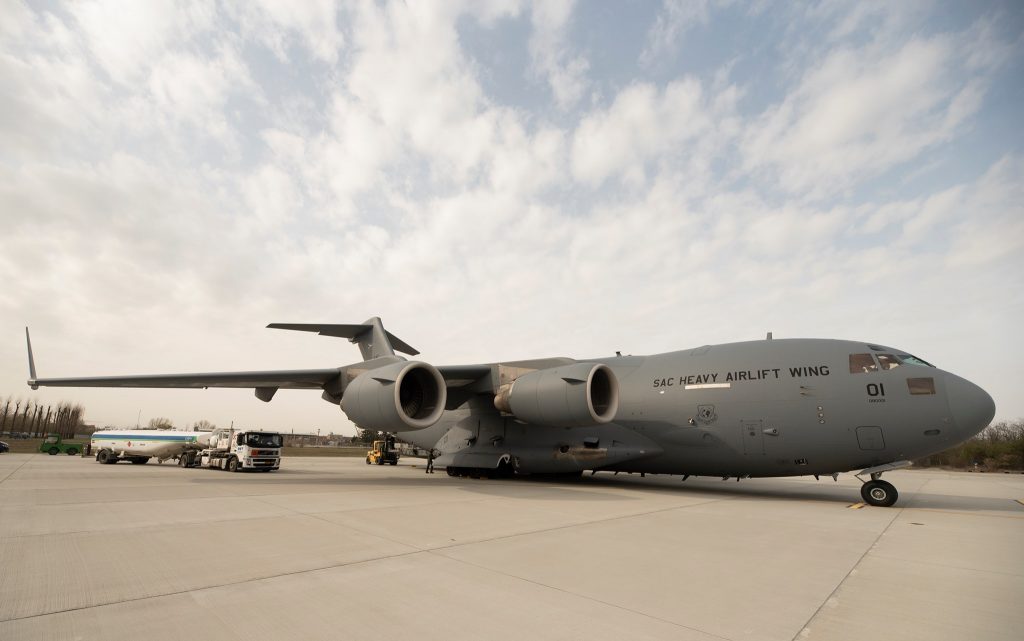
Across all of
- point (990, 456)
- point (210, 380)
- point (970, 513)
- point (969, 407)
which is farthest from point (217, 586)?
point (990, 456)

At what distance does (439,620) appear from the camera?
2.68 metres

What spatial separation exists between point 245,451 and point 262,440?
2.30 feet

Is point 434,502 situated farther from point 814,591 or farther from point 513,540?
point 814,591

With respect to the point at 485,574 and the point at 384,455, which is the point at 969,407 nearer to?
the point at 485,574

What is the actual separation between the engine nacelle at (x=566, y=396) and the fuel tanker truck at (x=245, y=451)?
10085 mm

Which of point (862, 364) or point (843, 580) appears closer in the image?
point (843, 580)

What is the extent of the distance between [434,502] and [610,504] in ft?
9.56

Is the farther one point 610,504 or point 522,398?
point 522,398

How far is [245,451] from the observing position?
15.6 m

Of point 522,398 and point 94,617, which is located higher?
point 522,398

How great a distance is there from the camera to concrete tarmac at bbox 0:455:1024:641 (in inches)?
104

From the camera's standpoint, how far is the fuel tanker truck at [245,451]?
15.6m

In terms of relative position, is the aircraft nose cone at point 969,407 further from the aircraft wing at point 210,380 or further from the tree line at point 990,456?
the tree line at point 990,456

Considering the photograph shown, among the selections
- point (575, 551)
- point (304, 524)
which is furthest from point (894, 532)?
point (304, 524)
